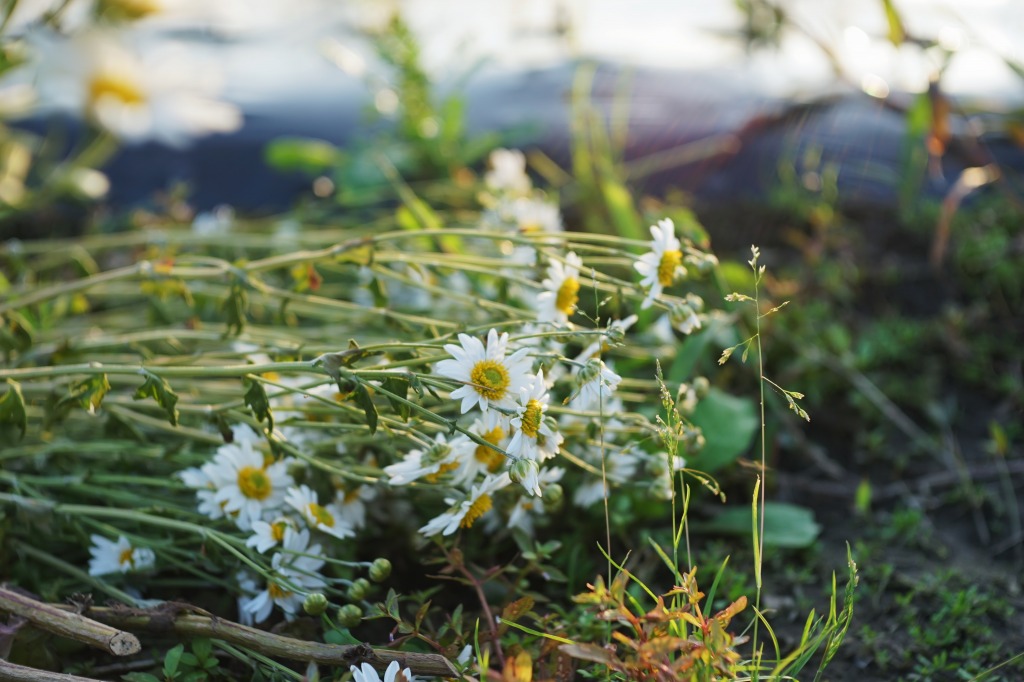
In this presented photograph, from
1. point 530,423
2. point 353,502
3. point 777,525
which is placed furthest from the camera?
point 777,525

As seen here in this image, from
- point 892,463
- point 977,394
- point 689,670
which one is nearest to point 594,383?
point 689,670

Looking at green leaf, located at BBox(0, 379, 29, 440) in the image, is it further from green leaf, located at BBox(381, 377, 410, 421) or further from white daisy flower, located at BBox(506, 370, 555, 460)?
white daisy flower, located at BBox(506, 370, 555, 460)

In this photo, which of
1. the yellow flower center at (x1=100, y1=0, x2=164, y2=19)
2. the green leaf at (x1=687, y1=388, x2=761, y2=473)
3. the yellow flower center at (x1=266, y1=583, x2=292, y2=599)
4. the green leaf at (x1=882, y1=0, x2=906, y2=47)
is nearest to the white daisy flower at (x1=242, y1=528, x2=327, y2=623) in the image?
the yellow flower center at (x1=266, y1=583, x2=292, y2=599)

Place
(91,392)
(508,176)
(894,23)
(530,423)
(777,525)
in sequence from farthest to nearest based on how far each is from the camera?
(894,23), (508,176), (777,525), (91,392), (530,423)

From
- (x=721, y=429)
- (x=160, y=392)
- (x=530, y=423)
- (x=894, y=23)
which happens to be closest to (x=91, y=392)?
(x=160, y=392)

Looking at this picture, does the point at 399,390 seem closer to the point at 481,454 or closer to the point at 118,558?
the point at 481,454

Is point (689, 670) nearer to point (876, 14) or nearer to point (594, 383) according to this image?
point (594, 383)
